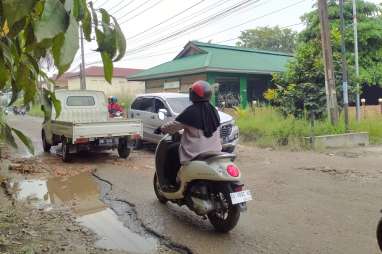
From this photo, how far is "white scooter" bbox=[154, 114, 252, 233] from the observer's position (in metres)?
4.55

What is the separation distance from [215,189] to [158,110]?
713 cm

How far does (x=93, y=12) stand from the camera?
125 centimetres

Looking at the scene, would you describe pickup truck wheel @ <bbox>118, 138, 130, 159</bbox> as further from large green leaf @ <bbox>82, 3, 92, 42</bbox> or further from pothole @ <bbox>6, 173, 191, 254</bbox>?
large green leaf @ <bbox>82, 3, 92, 42</bbox>

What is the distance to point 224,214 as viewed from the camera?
481 cm

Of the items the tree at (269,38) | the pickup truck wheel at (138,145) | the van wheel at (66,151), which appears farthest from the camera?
the tree at (269,38)

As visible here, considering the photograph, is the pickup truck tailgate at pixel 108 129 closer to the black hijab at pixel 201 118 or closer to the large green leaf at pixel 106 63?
the black hijab at pixel 201 118

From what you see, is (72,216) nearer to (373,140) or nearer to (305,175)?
(305,175)

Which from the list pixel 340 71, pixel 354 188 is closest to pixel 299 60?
pixel 340 71

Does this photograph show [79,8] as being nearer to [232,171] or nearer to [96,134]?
[232,171]

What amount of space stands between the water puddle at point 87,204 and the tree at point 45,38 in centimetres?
316

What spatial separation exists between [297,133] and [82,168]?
646cm

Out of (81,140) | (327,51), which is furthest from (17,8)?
(327,51)

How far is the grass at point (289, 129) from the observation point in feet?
41.2

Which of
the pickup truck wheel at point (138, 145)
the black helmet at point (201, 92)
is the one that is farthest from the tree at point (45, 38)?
the pickup truck wheel at point (138, 145)
